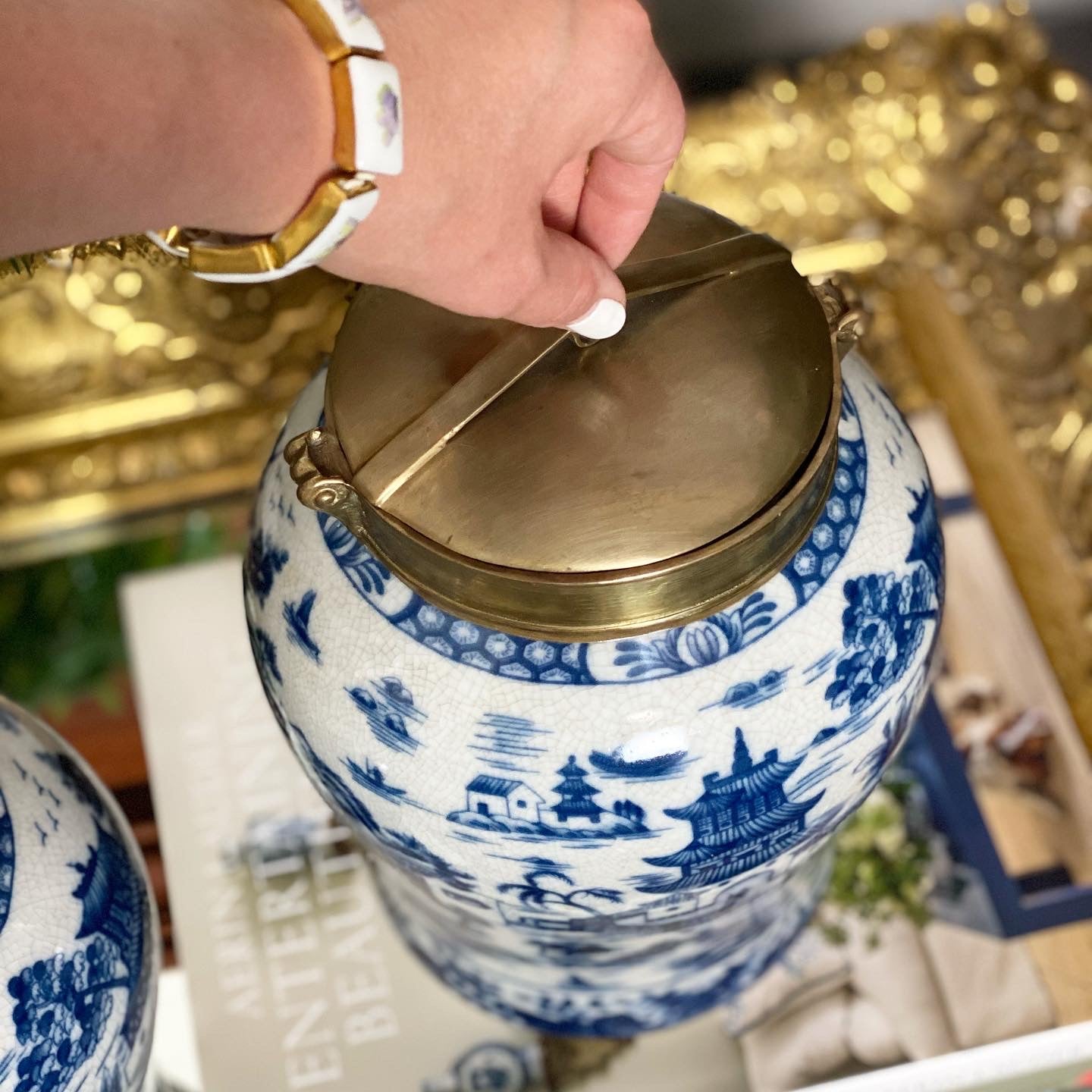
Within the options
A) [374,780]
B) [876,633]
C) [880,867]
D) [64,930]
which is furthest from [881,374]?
[64,930]

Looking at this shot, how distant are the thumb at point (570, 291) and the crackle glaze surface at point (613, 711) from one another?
13cm

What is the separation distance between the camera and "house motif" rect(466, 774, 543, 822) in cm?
57

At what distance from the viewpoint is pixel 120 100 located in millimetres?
430

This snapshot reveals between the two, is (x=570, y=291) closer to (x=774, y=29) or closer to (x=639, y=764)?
(x=639, y=764)

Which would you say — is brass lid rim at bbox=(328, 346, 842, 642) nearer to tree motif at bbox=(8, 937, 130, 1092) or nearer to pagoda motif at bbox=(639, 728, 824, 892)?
pagoda motif at bbox=(639, 728, 824, 892)

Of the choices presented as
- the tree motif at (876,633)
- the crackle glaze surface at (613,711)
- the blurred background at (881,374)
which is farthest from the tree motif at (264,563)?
the blurred background at (881,374)

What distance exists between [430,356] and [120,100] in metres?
0.19

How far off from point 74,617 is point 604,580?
→ 65 cm

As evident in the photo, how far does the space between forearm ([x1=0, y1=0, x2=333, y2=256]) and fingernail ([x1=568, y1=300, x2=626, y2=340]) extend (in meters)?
0.14

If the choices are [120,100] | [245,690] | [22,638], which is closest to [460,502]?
[120,100]

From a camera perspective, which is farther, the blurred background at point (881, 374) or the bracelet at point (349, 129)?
the blurred background at point (881, 374)

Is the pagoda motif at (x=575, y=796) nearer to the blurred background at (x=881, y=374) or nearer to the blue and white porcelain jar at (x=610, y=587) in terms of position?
the blue and white porcelain jar at (x=610, y=587)

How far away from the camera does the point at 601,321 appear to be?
22.3 inches

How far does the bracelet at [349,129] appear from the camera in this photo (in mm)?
453
